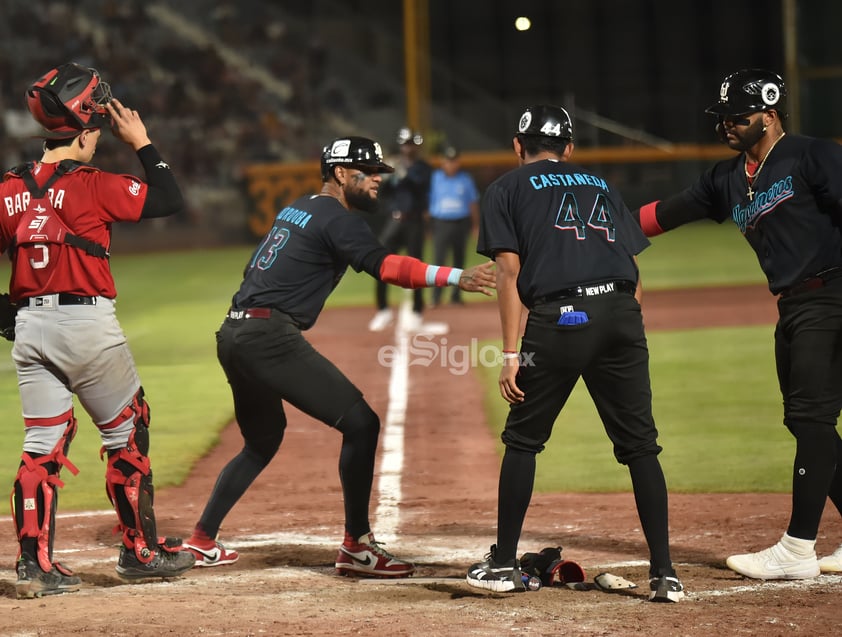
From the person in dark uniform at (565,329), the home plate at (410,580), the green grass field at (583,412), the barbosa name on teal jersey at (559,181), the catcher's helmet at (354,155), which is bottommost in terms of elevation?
the home plate at (410,580)

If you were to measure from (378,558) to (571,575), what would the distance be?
96 cm

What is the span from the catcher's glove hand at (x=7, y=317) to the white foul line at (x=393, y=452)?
225 cm

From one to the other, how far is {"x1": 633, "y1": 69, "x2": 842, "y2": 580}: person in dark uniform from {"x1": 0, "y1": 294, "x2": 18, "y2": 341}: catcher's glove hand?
3.44 meters

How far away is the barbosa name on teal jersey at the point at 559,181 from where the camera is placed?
5.38m

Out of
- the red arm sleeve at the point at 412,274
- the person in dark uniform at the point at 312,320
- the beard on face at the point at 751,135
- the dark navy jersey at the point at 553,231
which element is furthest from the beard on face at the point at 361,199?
the beard on face at the point at 751,135

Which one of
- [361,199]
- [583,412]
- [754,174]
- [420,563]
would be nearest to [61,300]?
[361,199]

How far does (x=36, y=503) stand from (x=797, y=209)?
3.70 meters

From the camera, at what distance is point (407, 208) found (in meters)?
15.6

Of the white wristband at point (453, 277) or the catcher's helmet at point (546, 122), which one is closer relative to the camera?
the catcher's helmet at point (546, 122)

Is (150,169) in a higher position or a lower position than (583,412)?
higher

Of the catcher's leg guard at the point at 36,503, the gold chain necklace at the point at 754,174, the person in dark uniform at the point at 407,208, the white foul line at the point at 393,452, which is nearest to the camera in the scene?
the catcher's leg guard at the point at 36,503

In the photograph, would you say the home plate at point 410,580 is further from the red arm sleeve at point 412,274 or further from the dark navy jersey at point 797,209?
the dark navy jersey at point 797,209

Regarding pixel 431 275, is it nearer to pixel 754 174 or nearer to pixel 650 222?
pixel 650 222

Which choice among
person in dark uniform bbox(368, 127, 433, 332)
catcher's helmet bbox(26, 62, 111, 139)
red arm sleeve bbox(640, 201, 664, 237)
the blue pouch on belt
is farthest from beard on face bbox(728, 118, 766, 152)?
person in dark uniform bbox(368, 127, 433, 332)
